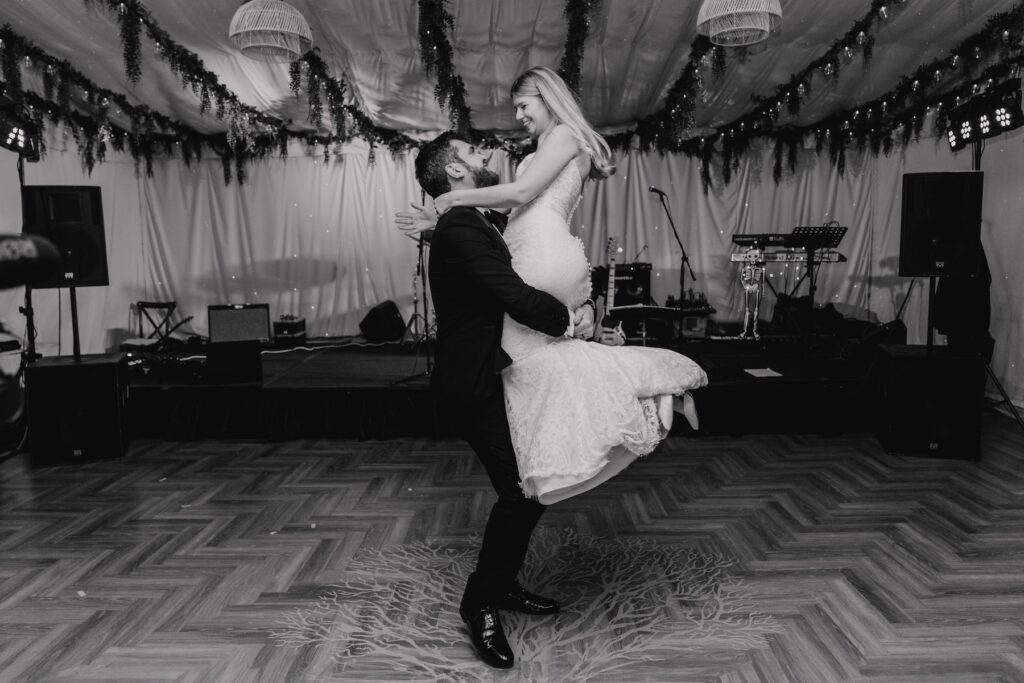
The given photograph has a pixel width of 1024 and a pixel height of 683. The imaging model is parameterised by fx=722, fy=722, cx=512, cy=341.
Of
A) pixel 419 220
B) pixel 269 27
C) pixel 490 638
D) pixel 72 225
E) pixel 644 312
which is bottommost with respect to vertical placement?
pixel 490 638

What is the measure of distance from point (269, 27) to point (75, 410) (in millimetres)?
2670

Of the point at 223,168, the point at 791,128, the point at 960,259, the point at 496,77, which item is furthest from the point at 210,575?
the point at 791,128

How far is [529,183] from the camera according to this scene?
2.01m

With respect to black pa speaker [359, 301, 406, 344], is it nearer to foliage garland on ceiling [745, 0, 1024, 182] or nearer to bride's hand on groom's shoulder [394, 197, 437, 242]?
foliage garland on ceiling [745, 0, 1024, 182]

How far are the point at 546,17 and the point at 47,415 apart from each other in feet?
14.2

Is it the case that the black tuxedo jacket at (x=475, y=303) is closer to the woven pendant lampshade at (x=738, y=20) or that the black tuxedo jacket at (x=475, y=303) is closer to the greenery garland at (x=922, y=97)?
the woven pendant lampshade at (x=738, y=20)

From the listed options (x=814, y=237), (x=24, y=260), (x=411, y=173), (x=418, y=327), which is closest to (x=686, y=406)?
(x=24, y=260)

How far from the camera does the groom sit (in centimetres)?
198

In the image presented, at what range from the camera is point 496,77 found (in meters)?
6.77

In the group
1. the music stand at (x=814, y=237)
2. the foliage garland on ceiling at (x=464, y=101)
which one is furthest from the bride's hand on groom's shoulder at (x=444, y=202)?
the music stand at (x=814, y=237)

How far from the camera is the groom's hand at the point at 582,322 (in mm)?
2131

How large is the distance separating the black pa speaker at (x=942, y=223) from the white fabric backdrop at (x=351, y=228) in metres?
4.32

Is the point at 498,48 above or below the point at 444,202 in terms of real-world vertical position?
above

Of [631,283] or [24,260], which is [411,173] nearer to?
[631,283]
